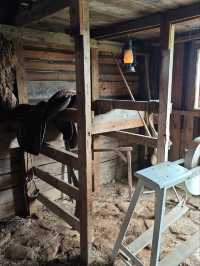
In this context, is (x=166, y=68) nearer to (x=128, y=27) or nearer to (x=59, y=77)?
(x=128, y=27)

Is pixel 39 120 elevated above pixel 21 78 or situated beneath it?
situated beneath

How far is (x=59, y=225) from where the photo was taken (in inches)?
95.9

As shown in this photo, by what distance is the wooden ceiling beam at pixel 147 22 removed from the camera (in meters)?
1.88

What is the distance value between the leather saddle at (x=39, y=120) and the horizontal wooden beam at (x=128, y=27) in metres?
0.94

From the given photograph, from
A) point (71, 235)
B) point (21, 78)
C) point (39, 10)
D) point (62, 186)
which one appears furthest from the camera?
point (21, 78)

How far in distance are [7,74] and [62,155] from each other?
102cm

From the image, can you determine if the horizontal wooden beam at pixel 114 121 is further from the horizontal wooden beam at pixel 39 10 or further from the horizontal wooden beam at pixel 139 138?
the horizontal wooden beam at pixel 39 10

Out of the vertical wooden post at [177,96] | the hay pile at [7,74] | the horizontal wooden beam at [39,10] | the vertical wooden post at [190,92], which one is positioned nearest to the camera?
the horizontal wooden beam at [39,10]

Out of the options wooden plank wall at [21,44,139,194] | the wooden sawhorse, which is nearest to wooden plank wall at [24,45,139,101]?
wooden plank wall at [21,44,139,194]

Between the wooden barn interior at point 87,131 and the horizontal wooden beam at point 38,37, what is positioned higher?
the horizontal wooden beam at point 38,37

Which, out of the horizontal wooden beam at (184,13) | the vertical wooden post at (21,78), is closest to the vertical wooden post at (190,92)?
the horizontal wooden beam at (184,13)

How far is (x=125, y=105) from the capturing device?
2354 millimetres

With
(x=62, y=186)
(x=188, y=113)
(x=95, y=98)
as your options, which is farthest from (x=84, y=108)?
(x=188, y=113)

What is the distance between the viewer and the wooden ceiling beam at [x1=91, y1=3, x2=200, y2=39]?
6.16ft
